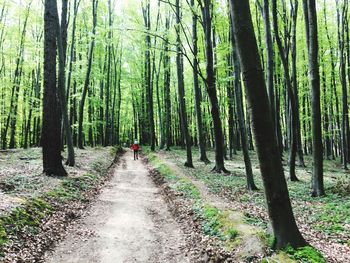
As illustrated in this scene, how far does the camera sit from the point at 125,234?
8258mm

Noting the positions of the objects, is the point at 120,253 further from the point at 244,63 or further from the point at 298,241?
the point at 244,63

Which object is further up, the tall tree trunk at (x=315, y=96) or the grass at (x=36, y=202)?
the tall tree trunk at (x=315, y=96)

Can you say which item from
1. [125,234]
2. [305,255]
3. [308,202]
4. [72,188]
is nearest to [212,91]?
[308,202]

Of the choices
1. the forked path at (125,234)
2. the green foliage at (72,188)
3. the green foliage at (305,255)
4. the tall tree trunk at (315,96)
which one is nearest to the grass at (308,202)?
the tall tree trunk at (315,96)

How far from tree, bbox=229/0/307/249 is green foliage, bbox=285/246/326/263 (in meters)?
0.12

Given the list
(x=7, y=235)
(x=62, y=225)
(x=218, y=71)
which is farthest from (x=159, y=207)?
(x=218, y=71)

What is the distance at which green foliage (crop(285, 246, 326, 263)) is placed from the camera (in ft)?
16.9

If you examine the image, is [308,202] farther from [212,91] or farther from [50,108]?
[50,108]

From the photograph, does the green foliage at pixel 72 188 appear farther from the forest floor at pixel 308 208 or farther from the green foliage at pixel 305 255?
the green foliage at pixel 305 255

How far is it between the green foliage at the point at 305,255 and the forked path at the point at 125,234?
2.34m

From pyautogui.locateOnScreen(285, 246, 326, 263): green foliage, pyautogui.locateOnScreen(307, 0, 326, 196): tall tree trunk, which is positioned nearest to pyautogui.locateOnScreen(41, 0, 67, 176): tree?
pyautogui.locateOnScreen(307, 0, 326, 196): tall tree trunk

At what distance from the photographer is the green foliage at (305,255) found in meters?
5.14

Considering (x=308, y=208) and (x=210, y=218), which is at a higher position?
(x=210, y=218)

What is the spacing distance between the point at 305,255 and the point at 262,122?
222 centimetres
